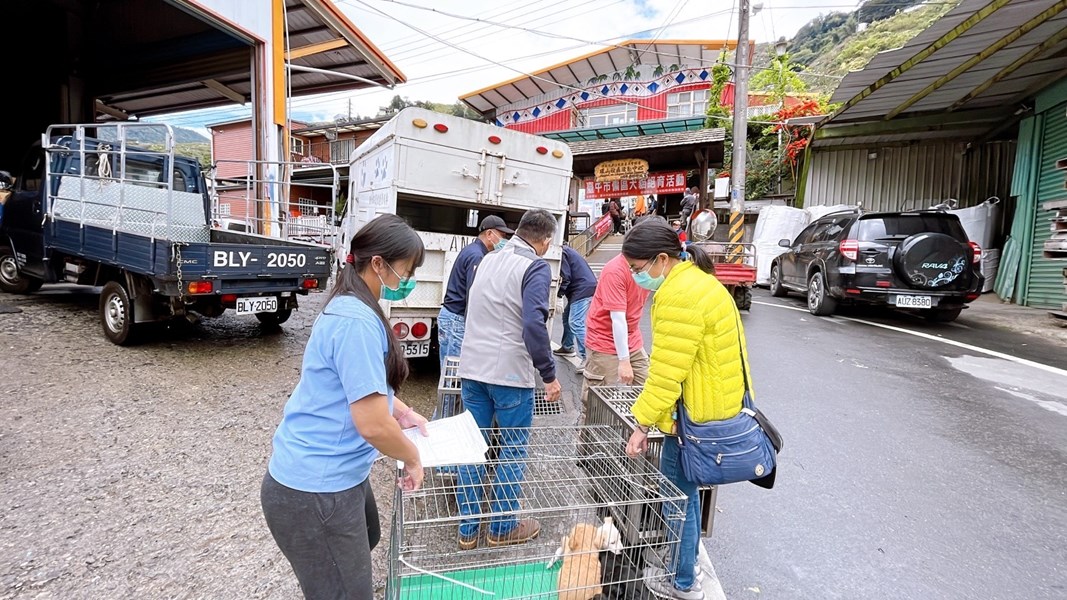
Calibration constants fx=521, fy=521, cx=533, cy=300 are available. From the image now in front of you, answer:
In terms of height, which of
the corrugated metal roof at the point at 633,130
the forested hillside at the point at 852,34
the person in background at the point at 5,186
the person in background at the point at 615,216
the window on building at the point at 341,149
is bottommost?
the person in background at the point at 5,186

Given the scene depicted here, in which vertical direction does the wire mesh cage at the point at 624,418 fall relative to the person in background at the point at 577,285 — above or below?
below

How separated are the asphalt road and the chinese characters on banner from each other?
499 inches

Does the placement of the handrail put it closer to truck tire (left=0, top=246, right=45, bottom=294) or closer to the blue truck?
the blue truck

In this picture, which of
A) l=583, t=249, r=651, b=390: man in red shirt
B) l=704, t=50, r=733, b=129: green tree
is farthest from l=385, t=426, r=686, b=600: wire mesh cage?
l=704, t=50, r=733, b=129: green tree

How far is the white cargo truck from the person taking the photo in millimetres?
4930

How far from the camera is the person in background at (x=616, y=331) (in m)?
3.45

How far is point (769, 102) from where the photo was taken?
2144 cm

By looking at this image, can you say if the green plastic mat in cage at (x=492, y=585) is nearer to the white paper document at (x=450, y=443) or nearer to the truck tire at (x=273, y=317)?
the white paper document at (x=450, y=443)

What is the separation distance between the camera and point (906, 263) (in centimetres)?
749

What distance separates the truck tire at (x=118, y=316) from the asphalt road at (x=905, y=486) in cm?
596

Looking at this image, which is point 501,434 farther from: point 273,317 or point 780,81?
point 780,81

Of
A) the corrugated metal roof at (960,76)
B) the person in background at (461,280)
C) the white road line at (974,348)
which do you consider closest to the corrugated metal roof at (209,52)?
the person in background at (461,280)

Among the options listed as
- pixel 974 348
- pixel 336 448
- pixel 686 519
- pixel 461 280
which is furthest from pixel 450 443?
pixel 974 348

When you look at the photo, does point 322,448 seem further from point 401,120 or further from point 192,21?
point 192,21
